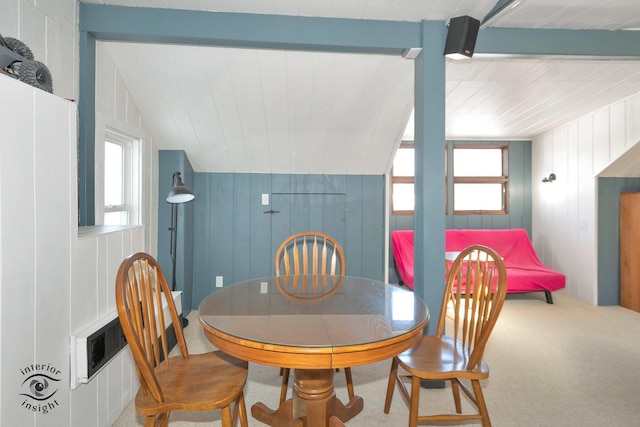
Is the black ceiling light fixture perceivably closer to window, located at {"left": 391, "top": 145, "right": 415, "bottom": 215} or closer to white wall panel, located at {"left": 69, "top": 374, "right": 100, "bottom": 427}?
white wall panel, located at {"left": 69, "top": 374, "right": 100, "bottom": 427}

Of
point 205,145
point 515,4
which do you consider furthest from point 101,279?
point 515,4

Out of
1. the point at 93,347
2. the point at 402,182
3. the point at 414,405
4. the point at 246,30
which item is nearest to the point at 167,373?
the point at 93,347

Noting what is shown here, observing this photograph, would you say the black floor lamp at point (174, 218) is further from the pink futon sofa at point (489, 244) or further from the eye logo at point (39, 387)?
the pink futon sofa at point (489, 244)

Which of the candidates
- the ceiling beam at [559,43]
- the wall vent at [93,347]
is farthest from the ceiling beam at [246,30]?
the wall vent at [93,347]

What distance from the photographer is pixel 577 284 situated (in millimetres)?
4301

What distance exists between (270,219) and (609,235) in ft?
11.7

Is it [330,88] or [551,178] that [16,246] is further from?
[551,178]

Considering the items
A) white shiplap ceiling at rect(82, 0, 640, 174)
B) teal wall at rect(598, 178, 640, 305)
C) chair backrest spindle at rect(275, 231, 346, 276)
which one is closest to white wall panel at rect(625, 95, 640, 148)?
white shiplap ceiling at rect(82, 0, 640, 174)

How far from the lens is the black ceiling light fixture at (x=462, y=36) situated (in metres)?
2.13

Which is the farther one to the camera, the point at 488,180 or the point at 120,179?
the point at 488,180

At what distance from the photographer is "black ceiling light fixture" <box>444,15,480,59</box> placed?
2.13 metres

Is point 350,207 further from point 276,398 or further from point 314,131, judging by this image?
point 276,398

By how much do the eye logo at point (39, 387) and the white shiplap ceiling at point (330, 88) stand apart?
1929mm

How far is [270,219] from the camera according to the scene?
3.88 meters
